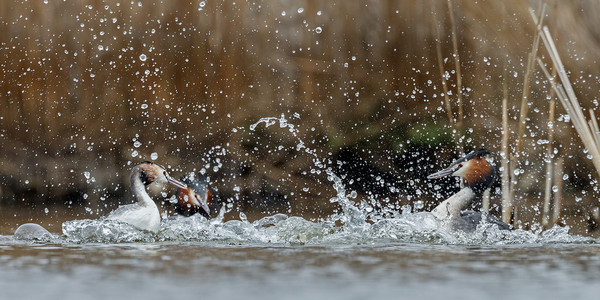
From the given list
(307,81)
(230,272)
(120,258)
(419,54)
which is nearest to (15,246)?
(120,258)

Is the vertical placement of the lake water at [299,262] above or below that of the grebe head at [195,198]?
below

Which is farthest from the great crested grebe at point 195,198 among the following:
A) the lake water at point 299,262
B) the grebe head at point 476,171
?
the grebe head at point 476,171

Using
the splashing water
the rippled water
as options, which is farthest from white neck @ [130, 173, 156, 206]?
the splashing water

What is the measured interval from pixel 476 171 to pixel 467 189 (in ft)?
0.44

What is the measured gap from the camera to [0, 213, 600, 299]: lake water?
128 inches

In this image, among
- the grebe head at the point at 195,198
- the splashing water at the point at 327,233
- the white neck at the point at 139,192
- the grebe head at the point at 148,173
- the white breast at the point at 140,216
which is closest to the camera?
the splashing water at the point at 327,233

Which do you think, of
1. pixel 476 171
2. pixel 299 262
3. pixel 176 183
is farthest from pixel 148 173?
pixel 299 262

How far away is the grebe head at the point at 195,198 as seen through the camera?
6348 millimetres

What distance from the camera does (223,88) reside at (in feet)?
22.5

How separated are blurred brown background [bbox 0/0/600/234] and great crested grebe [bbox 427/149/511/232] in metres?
0.86

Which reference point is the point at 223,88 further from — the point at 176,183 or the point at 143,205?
the point at 143,205

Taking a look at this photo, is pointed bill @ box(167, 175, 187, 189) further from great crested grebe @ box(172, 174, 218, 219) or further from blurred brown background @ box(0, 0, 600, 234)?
blurred brown background @ box(0, 0, 600, 234)

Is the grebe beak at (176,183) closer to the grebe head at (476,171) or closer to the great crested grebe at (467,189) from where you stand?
the great crested grebe at (467,189)

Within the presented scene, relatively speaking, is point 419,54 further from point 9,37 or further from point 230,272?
point 230,272
